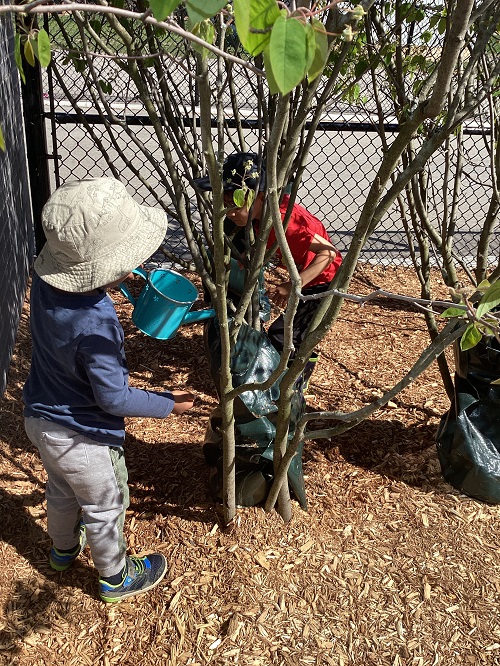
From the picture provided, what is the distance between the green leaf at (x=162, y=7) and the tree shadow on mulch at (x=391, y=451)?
7.62 feet

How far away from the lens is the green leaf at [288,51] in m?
0.83

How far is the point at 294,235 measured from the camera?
9.89ft

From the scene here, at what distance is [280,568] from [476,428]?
0.94 meters

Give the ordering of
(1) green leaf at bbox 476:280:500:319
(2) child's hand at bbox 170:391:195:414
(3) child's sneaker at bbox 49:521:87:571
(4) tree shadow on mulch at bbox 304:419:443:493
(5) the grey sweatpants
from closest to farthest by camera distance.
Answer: (1) green leaf at bbox 476:280:500:319, (5) the grey sweatpants, (2) child's hand at bbox 170:391:195:414, (3) child's sneaker at bbox 49:521:87:571, (4) tree shadow on mulch at bbox 304:419:443:493

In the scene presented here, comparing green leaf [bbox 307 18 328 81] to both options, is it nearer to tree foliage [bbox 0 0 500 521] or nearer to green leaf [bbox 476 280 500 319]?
tree foliage [bbox 0 0 500 521]

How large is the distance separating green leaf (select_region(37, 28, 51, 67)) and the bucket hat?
0.48m

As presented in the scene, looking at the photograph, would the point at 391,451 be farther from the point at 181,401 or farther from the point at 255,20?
the point at 255,20

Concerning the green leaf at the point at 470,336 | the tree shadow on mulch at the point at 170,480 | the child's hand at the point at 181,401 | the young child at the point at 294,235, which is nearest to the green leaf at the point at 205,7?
the green leaf at the point at 470,336

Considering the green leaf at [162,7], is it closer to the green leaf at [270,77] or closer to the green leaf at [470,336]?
the green leaf at [270,77]

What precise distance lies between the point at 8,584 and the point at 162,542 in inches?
21.2

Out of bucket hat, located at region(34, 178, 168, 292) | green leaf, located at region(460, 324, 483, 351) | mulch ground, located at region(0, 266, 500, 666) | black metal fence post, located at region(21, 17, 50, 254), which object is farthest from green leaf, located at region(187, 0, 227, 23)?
black metal fence post, located at region(21, 17, 50, 254)

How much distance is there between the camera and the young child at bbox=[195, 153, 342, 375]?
8.17 feet

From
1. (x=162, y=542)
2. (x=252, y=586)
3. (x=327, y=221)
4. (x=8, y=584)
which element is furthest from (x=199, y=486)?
(x=327, y=221)

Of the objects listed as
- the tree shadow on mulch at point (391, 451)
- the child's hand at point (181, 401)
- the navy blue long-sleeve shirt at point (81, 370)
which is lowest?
the tree shadow on mulch at point (391, 451)
